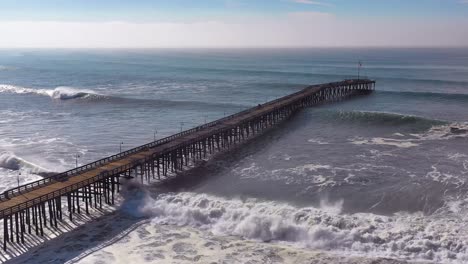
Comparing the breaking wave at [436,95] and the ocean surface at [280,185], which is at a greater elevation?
the breaking wave at [436,95]

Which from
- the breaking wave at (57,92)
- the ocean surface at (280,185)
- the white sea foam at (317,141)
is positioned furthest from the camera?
the breaking wave at (57,92)

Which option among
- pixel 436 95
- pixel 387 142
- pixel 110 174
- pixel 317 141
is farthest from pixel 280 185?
pixel 436 95

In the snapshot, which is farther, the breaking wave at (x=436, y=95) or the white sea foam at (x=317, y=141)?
the breaking wave at (x=436, y=95)

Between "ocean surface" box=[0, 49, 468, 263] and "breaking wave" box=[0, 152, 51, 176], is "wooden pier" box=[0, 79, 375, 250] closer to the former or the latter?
"ocean surface" box=[0, 49, 468, 263]

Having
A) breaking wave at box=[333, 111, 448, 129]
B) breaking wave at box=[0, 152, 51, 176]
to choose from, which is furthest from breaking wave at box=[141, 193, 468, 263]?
breaking wave at box=[333, 111, 448, 129]

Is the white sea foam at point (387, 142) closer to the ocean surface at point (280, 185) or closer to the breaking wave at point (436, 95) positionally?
the ocean surface at point (280, 185)

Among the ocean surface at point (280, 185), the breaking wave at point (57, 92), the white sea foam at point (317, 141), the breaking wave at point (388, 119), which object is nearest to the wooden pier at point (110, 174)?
the ocean surface at point (280, 185)

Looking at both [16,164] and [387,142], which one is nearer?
[16,164]

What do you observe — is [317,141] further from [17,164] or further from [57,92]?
[57,92]
